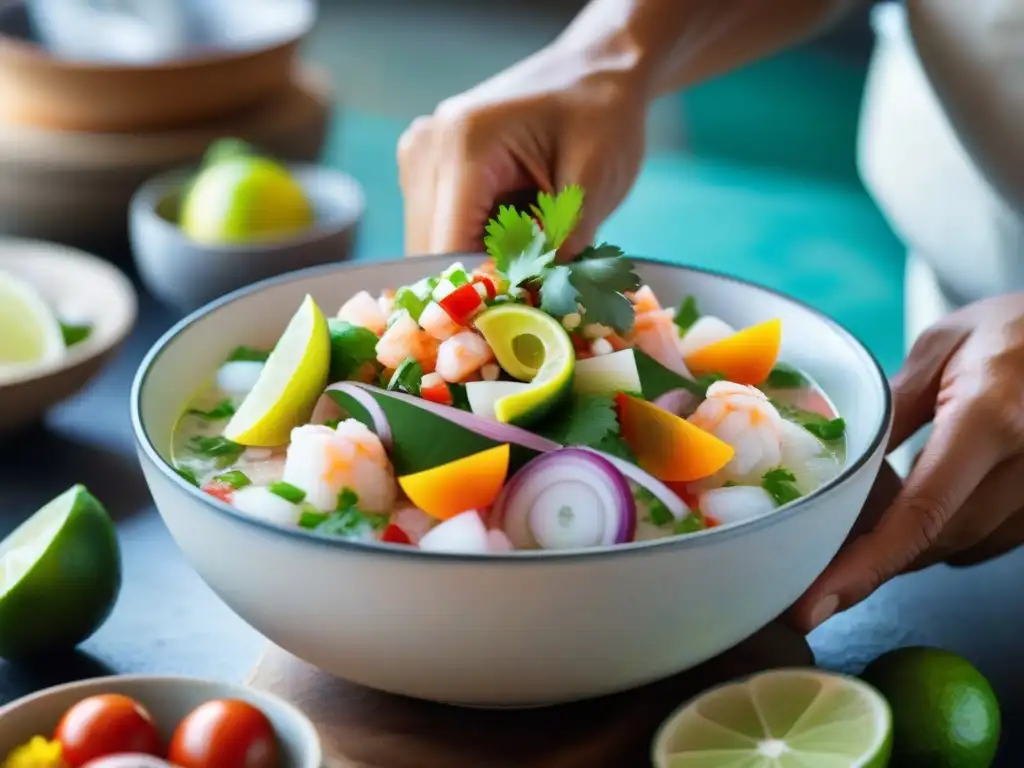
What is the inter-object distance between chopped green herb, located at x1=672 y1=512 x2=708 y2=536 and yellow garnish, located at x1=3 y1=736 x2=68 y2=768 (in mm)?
489

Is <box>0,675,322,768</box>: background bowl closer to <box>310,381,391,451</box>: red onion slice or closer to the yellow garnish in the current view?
the yellow garnish

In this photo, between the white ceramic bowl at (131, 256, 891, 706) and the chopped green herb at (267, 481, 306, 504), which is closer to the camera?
the white ceramic bowl at (131, 256, 891, 706)

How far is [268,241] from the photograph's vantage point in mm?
2047

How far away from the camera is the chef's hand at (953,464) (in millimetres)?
1257

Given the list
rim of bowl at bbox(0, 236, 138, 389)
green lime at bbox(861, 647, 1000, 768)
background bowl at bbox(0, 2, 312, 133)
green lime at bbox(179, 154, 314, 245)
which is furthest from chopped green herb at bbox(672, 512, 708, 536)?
background bowl at bbox(0, 2, 312, 133)

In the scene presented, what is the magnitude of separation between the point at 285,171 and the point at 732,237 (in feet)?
3.04

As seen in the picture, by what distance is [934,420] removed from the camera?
4.50 ft

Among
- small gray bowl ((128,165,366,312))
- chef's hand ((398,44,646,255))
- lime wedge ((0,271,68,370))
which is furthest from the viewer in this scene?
small gray bowl ((128,165,366,312))

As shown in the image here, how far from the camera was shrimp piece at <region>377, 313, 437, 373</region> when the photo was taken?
122cm

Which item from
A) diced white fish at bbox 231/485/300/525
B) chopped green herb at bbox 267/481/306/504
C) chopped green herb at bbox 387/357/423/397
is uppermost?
chopped green herb at bbox 387/357/423/397

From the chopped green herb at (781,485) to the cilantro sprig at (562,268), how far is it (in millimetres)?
184

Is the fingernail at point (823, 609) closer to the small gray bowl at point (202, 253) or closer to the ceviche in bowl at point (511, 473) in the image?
the ceviche in bowl at point (511, 473)

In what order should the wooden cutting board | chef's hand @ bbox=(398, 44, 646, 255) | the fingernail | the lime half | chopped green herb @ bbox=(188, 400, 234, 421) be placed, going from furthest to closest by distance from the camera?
chef's hand @ bbox=(398, 44, 646, 255), chopped green herb @ bbox=(188, 400, 234, 421), the fingernail, the wooden cutting board, the lime half

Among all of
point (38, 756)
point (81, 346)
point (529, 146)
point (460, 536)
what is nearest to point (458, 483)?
point (460, 536)
